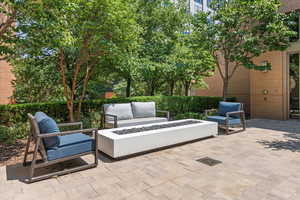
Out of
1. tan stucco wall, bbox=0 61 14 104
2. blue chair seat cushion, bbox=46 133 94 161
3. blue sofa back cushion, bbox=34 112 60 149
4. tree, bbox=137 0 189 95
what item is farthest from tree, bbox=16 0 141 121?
tan stucco wall, bbox=0 61 14 104

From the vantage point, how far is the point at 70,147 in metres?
3.36

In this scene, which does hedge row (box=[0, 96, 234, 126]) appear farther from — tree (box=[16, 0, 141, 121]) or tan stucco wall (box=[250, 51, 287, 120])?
tan stucco wall (box=[250, 51, 287, 120])

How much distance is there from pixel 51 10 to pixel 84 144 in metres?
3.30

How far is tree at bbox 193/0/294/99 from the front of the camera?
7.62m

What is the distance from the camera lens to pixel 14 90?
923cm

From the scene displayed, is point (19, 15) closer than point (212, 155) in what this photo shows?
No

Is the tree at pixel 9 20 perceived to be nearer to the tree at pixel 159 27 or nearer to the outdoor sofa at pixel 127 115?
the outdoor sofa at pixel 127 115

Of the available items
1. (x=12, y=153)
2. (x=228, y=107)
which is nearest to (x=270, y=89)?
(x=228, y=107)

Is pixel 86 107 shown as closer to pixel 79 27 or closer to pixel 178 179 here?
pixel 79 27

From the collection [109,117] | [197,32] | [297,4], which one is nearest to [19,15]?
[109,117]

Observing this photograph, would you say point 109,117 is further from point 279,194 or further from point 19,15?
point 279,194

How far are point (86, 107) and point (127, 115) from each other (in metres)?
1.77

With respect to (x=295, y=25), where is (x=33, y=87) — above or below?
below

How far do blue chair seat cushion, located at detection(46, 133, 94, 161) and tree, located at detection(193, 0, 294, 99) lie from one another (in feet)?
23.4
